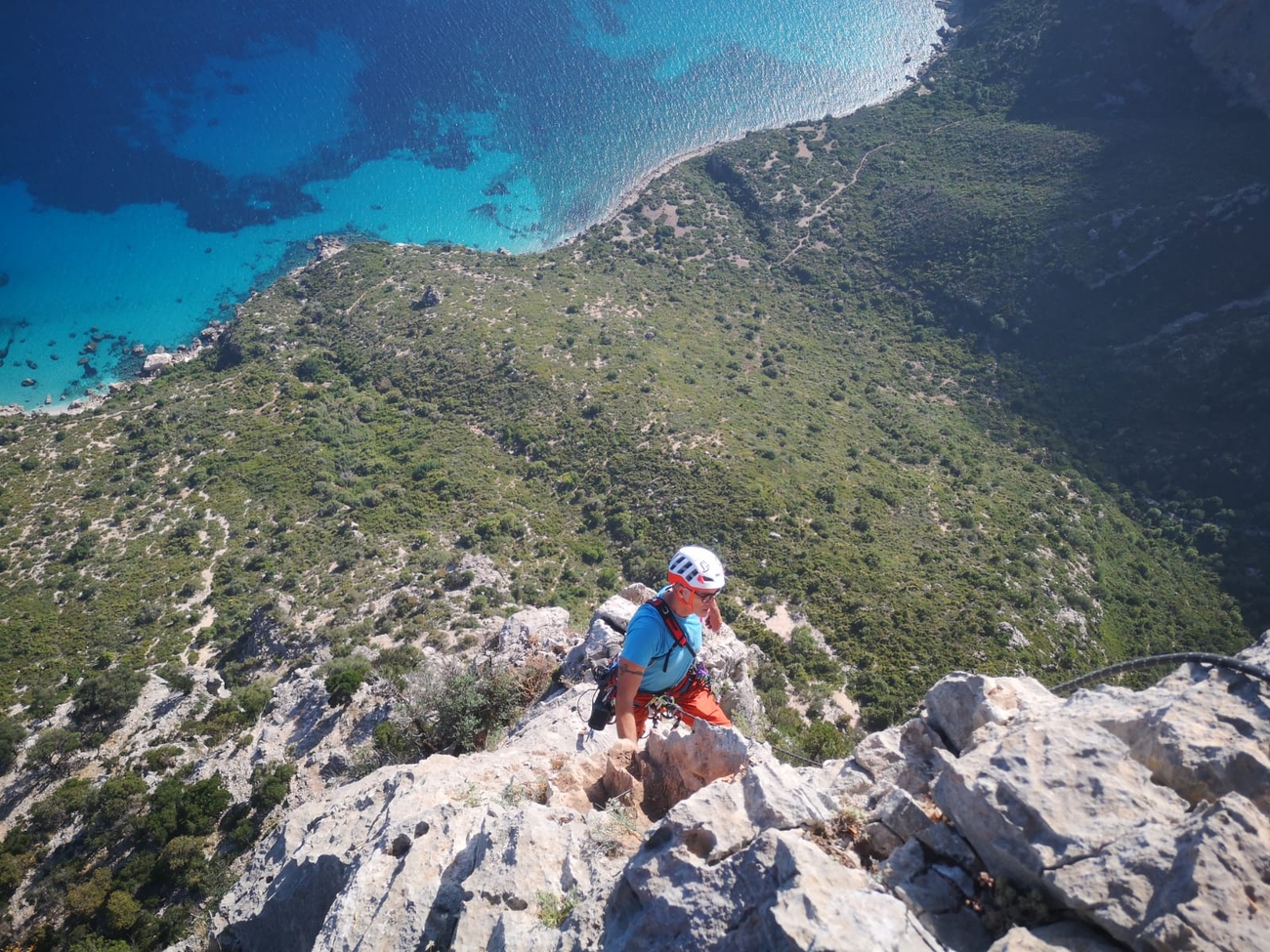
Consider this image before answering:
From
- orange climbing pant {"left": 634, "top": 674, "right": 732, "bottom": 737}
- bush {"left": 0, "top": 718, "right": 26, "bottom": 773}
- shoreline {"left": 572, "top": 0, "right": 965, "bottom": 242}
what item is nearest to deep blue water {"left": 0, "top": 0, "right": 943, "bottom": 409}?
shoreline {"left": 572, "top": 0, "right": 965, "bottom": 242}

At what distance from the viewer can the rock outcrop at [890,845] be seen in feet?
16.7

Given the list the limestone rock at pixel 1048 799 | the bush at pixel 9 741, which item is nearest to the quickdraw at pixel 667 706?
the limestone rock at pixel 1048 799

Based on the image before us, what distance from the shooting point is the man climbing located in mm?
7777

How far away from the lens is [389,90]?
283 feet

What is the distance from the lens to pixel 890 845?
6.64m

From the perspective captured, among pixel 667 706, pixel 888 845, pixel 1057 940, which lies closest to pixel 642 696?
pixel 667 706

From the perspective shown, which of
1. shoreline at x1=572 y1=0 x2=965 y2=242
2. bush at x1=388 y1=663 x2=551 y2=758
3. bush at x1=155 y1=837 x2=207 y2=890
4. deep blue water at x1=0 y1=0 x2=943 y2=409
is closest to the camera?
bush at x1=388 y1=663 x2=551 y2=758

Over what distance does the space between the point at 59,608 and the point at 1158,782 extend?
45141 mm

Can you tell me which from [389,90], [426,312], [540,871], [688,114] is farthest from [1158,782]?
[389,90]

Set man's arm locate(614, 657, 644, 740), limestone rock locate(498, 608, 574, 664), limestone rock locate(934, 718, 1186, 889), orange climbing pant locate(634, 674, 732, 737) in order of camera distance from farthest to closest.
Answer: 1. limestone rock locate(498, 608, 574, 664)
2. orange climbing pant locate(634, 674, 732, 737)
3. man's arm locate(614, 657, 644, 740)
4. limestone rock locate(934, 718, 1186, 889)

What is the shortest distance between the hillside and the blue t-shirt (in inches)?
323

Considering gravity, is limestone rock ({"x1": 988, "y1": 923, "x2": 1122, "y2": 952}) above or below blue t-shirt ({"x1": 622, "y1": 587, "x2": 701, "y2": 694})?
below

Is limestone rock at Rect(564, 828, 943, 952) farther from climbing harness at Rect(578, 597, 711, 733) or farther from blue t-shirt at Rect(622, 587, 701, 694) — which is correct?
climbing harness at Rect(578, 597, 711, 733)

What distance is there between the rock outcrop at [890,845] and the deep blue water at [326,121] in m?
68.4
